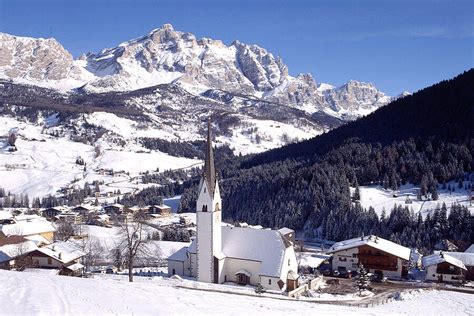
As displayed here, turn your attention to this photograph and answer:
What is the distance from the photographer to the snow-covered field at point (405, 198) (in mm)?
89938

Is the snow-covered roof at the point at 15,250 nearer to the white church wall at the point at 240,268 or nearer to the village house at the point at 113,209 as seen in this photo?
the white church wall at the point at 240,268

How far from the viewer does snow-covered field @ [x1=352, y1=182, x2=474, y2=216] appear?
295ft

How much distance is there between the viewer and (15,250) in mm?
61281

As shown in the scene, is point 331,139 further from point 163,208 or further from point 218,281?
point 218,281

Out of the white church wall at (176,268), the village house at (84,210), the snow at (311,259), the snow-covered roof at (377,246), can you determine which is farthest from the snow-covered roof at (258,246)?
the village house at (84,210)

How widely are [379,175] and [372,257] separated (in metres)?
52.3

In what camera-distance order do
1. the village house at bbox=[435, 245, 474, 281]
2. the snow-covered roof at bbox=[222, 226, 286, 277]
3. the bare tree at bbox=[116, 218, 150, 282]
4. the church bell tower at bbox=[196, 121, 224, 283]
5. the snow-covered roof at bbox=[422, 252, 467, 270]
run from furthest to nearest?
1. the village house at bbox=[435, 245, 474, 281]
2. the snow-covered roof at bbox=[422, 252, 467, 270]
3. the church bell tower at bbox=[196, 121, 224, 283]
4. the snow-covered roof at bbox=[222, 226, 286, 277]
5. the bare tree at bbox=[116, 218, 150, 282]

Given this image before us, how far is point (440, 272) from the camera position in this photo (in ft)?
186

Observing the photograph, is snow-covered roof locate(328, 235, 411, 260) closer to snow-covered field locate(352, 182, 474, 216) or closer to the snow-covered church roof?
the snow-covered church roof

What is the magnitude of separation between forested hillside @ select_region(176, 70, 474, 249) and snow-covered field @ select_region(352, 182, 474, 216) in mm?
1995

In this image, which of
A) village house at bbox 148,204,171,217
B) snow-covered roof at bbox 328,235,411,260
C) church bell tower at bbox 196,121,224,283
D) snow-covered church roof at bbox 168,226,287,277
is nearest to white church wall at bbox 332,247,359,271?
snow-covered roof at bbox 328,235,411,260

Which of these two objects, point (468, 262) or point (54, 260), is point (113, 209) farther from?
point (468, 262)

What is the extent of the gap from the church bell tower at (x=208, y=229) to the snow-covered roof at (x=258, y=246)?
182 centimetres

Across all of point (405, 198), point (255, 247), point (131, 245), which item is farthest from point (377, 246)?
point (405, 198)
